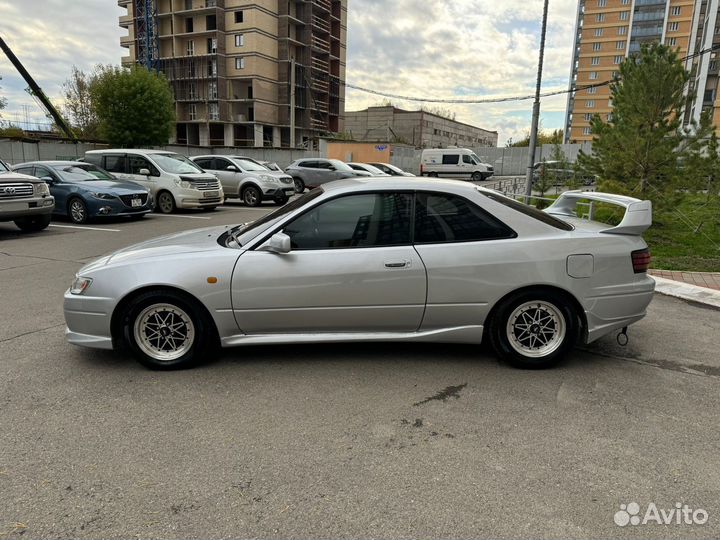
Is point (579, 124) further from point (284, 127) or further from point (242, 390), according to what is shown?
point (242, 390)

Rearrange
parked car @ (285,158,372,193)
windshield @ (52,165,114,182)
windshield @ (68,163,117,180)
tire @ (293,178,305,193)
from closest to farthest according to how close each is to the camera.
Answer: windshield @ (52,165,114,182) < windshield @ (68,163,117,180) < parked car @ (285,158,372,193) < tire @ (293,178,305,193)

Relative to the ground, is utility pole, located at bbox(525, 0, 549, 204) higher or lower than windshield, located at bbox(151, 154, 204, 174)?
higher

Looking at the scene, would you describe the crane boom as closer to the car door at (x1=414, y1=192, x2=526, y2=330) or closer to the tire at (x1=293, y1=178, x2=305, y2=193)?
the tire at (x1=293, y1=178, x2=305, y2=193)

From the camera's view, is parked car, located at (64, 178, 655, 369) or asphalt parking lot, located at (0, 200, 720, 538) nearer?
asphalt parking lot, located at (0, 200, 720, 538)

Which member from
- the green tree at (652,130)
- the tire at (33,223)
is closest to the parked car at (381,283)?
the green tree at (652,130)

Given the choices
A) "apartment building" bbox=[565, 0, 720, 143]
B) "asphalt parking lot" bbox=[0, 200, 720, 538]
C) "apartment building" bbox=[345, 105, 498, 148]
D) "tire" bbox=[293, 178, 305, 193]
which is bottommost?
"asphalt parking lot" bbox=[0, 200, 720, 538]

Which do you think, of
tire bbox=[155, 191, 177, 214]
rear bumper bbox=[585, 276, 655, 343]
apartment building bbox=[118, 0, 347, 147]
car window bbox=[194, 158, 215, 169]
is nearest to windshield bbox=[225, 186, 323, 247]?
rear bumper bbox=[585, 276, 655, 343]

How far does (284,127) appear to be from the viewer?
199 feet

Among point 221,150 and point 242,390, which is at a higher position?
point 221,150

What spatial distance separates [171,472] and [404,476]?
4.13ft

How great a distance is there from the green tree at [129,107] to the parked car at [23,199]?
23038 millimetres

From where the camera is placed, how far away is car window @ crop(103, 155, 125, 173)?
608 inches

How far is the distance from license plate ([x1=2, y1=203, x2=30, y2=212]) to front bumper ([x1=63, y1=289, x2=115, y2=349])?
7.97 m

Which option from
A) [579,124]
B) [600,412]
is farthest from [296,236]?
[579,124]
